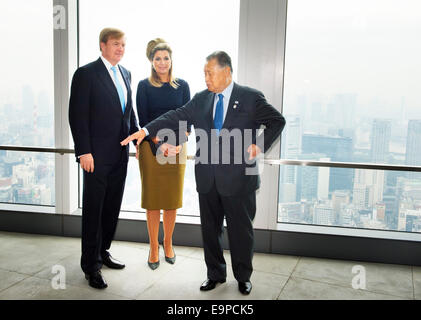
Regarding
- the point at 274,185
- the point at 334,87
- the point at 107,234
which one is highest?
the point at 334,87

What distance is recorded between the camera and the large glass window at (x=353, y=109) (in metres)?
3.52

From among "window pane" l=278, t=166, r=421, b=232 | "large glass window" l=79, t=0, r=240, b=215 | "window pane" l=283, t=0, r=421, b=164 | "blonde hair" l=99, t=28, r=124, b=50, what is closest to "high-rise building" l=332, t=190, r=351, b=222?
"window pane" l=278, t=166, r=421, b=232

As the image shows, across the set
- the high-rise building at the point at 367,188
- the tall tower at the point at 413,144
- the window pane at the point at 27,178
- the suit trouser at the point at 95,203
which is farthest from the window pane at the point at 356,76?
the window pane at the point at 27,178

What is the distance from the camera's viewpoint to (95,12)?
4016 mm

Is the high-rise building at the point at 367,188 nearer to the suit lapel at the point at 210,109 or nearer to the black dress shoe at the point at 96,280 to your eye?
the suit lapel at the point at 210,109

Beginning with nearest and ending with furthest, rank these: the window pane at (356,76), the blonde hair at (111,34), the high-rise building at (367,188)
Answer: the blonde hair at (111,34) → the window pane at (356,76) → the high-rise building at (367,188)

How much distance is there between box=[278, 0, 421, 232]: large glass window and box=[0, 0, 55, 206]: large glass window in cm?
245

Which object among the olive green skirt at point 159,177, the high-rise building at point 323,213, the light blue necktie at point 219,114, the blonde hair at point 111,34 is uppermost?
the blonde hair at point 111,34

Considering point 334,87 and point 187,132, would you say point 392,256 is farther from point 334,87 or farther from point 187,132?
point 187,132

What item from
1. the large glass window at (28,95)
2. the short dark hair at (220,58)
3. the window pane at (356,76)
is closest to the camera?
the short dark hair at (220,58)

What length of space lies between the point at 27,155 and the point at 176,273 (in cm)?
→ 224

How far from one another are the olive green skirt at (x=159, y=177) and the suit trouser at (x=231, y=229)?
1.68ft
